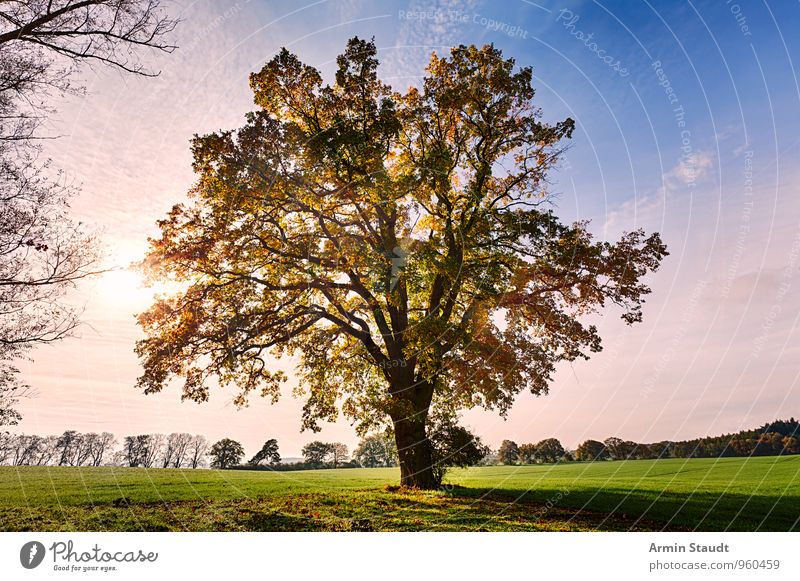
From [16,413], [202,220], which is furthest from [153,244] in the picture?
[16,413]

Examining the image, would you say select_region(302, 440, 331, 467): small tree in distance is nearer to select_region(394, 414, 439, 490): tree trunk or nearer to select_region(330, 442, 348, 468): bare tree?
select_region(330, 442, 348, 468): bare tree

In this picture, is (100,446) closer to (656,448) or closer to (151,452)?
(151,452)

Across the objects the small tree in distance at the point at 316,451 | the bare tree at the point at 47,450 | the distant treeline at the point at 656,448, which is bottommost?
the distant treeline at the point at 656,448

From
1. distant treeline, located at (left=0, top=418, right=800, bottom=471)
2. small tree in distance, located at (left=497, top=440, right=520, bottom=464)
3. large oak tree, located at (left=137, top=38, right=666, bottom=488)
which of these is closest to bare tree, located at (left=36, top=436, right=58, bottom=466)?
distant treeline, located at (left=0, top=418, right=800, bottom=471)

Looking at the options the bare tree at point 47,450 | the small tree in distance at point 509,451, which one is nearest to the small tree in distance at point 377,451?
the small tree in distance at point 509,451

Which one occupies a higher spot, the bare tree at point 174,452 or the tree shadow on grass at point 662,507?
the bare tree at point 174,452

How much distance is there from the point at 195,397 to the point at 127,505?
413 centimetres

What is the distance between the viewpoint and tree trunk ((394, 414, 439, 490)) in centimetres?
1927
